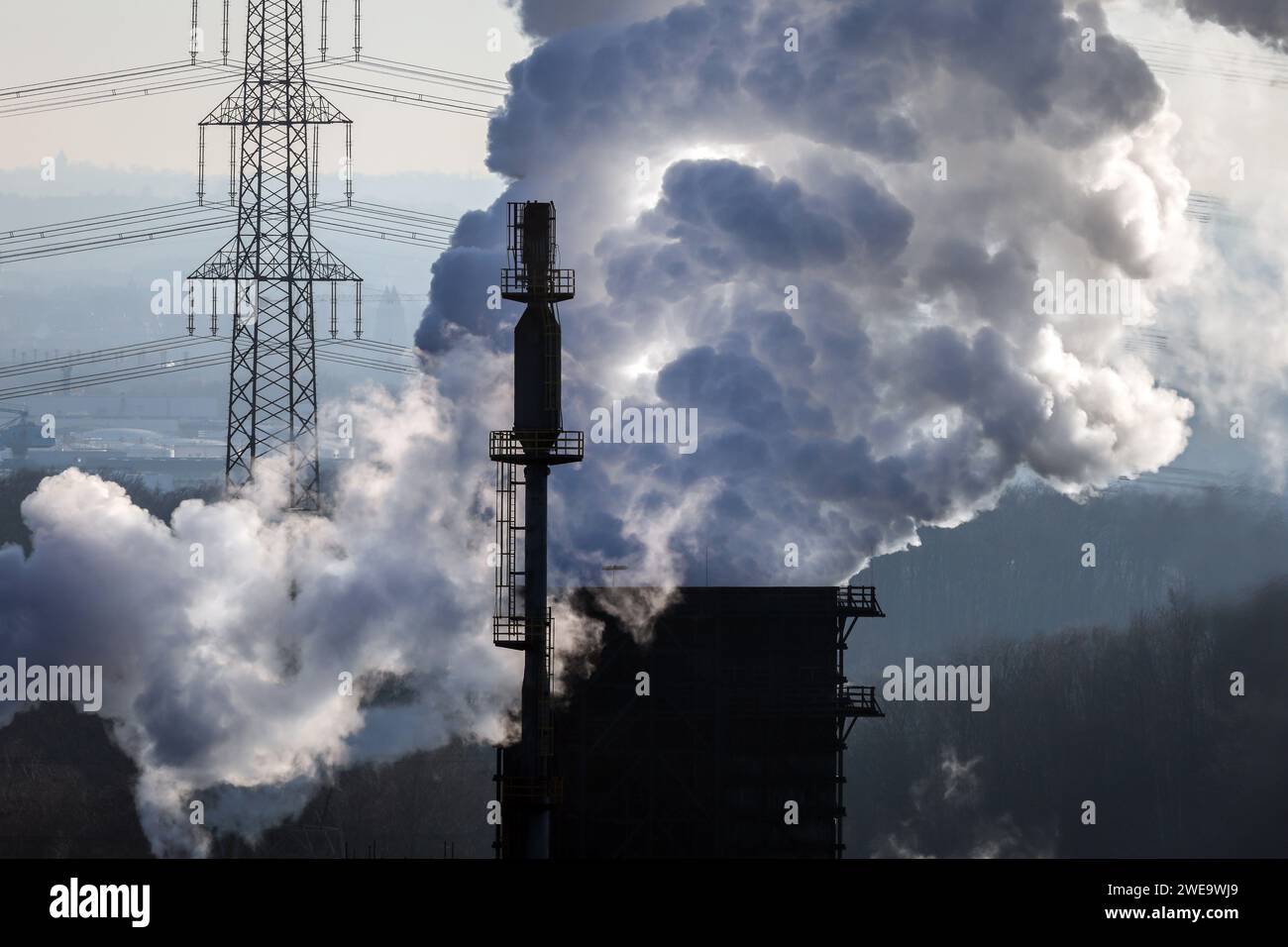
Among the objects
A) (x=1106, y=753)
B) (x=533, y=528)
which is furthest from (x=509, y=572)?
(x=1106, y=753)

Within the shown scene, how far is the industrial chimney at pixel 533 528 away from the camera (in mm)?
54781

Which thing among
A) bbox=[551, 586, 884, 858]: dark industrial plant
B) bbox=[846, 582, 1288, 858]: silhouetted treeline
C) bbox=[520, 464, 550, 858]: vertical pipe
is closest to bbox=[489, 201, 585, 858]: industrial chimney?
bbox=[520, 464, 550, 858]: vertical pipe

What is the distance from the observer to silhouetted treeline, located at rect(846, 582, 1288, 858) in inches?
4464

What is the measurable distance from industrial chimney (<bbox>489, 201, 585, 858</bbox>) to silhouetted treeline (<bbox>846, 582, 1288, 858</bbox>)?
61.7 meters

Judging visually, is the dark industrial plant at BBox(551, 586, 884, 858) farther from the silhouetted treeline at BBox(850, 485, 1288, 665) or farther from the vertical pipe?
the silhouetted treeline at BBox(850, 485, 1288, 665)

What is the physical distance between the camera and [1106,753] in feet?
422

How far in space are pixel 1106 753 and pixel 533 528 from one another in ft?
266

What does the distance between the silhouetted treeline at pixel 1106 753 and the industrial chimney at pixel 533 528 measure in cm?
6171

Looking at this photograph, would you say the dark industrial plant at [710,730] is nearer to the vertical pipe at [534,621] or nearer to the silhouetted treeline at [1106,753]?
the vertical pipe at [534,621]
